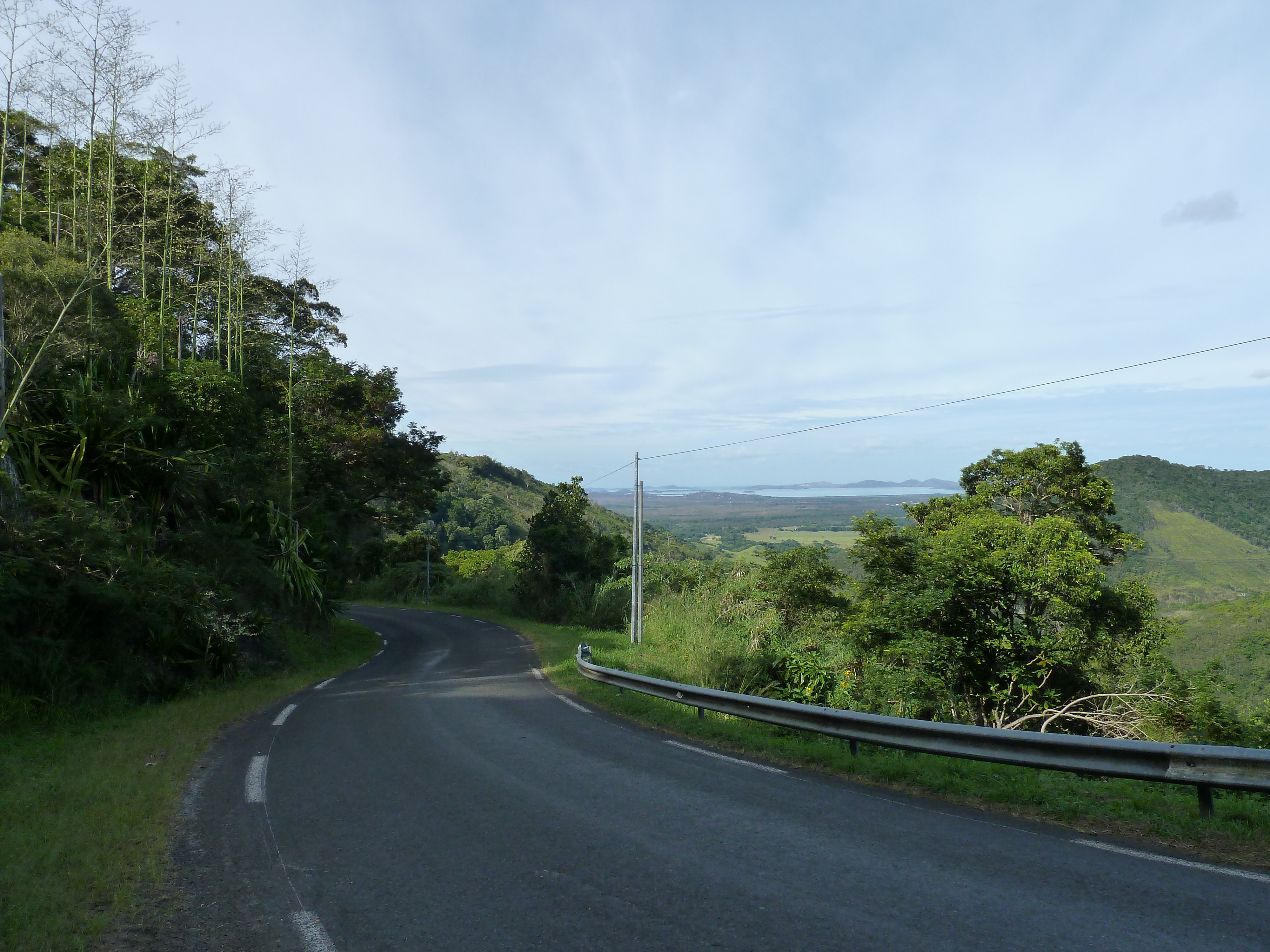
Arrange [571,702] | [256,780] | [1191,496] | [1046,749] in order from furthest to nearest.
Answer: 1. [1191,496]
2. [571,702]
3. [256,780]
4. [1046,749]

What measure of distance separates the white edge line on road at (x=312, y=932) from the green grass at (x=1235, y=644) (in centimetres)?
1302

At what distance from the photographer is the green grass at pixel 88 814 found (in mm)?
3949

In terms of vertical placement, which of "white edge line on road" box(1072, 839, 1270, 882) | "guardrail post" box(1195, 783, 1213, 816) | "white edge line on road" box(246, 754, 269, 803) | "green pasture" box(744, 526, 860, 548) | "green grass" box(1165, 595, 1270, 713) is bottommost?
"green grass" box(1165, 595, 1270, 713)

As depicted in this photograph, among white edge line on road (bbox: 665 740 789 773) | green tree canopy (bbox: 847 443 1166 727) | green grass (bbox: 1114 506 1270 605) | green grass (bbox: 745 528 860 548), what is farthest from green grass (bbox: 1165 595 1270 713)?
green grass (bbox: 1114 506 1270 605)

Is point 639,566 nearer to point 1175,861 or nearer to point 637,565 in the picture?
point 637,565

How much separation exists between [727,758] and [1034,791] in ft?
9.23

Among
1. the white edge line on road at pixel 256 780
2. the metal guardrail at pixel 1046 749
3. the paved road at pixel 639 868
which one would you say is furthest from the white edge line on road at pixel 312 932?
the metal guardrail at pixel 1046 749

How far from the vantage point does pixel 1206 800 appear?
4.99 metres

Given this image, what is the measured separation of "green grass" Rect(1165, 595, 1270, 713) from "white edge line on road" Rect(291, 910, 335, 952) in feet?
42.7

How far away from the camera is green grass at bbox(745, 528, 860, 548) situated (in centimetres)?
1973

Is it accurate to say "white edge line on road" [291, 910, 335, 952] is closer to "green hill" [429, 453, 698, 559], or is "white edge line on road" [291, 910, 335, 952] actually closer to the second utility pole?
the second utility pole

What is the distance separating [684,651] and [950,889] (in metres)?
10.3

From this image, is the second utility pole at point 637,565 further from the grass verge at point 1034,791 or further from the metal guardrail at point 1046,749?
the metal guardrail at point 1046,749

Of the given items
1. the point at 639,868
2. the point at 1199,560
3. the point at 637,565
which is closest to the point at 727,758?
the point at 639,868
